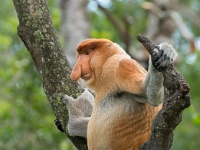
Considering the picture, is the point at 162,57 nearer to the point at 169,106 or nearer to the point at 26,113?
the point at 169,106

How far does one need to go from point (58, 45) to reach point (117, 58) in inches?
23.9

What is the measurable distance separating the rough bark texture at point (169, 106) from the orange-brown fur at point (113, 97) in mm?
534

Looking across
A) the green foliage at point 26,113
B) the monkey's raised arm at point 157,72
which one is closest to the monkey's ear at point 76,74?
the monkey's raised arm at point 157,72

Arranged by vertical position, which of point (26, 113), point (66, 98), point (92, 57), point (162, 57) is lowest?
point (26, 113)

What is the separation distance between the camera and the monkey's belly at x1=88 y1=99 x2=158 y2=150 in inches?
137

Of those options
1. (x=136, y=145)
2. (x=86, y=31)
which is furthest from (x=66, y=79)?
(x=86, y=31)

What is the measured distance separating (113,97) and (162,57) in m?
0.94

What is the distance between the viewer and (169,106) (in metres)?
2.64

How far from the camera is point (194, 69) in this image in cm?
1320

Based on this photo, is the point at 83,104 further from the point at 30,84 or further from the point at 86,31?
the point at 30,84

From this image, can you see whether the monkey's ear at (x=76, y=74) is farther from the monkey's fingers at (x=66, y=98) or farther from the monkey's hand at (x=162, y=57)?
the monkey's hand at (x=162, y=57)

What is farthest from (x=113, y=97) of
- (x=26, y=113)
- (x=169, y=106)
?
(x=26, y=113)

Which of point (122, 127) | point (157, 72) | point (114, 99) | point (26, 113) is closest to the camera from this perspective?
point (157, 72)

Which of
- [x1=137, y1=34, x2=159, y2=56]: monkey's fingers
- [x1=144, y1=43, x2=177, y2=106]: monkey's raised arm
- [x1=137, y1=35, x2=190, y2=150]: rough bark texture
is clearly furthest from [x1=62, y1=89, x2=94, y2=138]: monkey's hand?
[x1=137, y1=34, x2=159, y2=56]: monkey's fingers
